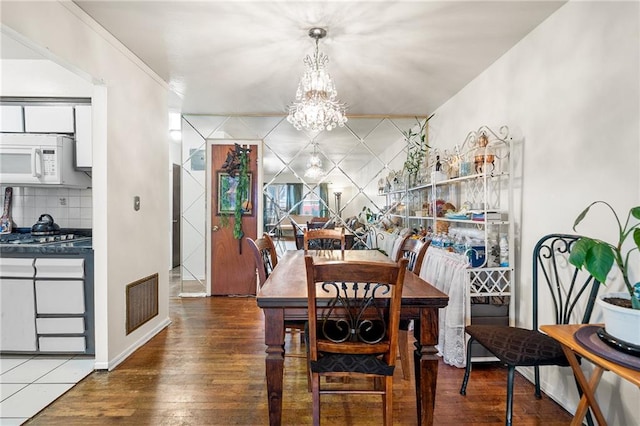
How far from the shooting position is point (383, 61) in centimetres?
286

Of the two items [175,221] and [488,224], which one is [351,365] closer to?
[488,224]

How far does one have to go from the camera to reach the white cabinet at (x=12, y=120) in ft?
8.94

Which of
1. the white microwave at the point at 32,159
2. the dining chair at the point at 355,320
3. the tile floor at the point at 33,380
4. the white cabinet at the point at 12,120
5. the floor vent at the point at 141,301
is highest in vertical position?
the white cabinet at the point at 12,120

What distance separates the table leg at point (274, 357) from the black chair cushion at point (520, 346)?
1.13 metres

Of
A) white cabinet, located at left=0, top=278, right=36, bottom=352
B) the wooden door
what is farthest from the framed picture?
white cabinet, located at left=0, top=278, right=36, bottom=352

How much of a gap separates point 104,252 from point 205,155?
241cm

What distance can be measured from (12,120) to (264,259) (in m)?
2.51

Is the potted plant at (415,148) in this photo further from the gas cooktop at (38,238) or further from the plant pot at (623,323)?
the gas cooktop at (38,238)

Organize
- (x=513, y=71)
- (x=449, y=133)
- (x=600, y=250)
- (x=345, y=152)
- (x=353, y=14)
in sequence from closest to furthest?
(x=600, y=250) → (x=353, y=14) → (x=513, y=71) → (x=449, y=133) → (x=345, y=152)

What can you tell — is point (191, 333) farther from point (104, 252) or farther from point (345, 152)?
point (345, 152)

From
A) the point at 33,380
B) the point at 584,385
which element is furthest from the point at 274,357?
the point at 33,380

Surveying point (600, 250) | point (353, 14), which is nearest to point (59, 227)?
point (353, 14)

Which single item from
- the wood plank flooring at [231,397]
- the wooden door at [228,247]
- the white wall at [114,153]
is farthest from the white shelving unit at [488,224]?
the white wall at [114,153]

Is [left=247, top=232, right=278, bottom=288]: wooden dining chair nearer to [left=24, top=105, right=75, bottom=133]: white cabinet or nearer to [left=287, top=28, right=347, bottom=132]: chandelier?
[left=287, top=28, right=347, bottom=132]: chandelier
